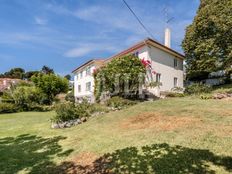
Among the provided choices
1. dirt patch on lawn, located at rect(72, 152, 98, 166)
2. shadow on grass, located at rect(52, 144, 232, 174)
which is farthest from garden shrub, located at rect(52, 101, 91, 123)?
shadow on grass, located at rect(52, 144, 232, 174)

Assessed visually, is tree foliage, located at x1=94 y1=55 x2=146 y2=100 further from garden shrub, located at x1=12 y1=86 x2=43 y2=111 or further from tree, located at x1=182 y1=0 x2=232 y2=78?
garden shrub, located at x1=12 y1=86 x2=43 y2=111

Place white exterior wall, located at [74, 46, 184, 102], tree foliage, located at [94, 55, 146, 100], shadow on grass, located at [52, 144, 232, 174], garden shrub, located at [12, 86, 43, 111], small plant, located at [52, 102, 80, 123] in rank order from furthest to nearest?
garden shrub, located at [12, 86, 43, 111] < white exterior wall, located at [74, 46, 184, 102] < tree foliage, located at [94, 55, 146, 100] < small plant, located at [52, 102, 80, 123] < shadow on grass, located at [52, 144, 232, 174]

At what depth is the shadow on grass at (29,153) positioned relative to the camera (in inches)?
285

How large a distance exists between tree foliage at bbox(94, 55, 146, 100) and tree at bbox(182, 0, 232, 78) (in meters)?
7.33

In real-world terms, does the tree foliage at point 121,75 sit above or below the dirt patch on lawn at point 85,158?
above

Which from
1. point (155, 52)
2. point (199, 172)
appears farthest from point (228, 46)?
point (199, 172)

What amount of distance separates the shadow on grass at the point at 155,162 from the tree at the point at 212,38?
17.7 metres

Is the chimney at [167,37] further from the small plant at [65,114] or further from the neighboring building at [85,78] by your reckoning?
the small plant at [65,114]

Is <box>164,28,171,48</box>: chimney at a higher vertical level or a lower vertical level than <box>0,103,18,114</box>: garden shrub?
higher

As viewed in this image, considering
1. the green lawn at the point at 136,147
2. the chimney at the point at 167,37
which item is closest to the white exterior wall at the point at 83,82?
the chimney at the point at 167,37

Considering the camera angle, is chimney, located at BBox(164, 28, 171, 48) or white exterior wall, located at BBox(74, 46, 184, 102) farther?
chimney, located at BBox(164, 28, 171, 48)

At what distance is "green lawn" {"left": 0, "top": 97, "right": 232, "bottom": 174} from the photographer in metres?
6.25

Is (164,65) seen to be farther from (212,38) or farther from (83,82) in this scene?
(83,82)

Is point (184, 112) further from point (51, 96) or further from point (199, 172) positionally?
point (51, 96)
